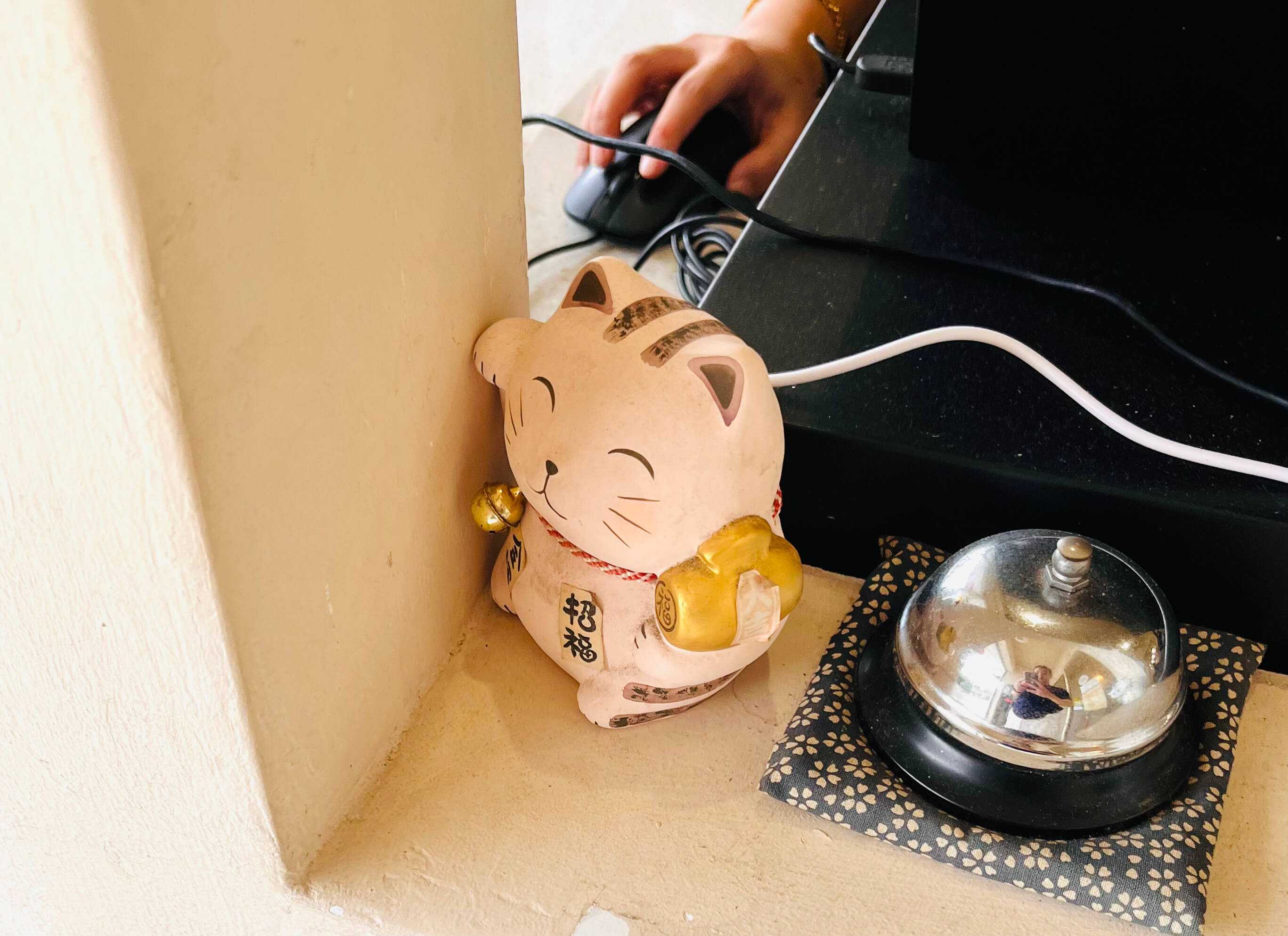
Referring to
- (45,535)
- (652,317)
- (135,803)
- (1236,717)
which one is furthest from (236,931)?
(1236,717)

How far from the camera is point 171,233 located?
0.29 m

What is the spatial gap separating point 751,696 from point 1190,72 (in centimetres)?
43

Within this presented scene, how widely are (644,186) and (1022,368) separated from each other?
0.38 m

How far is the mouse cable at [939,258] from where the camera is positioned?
0.58 metres

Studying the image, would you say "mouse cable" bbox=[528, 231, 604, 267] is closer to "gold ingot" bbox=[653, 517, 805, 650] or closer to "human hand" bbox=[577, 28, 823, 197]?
"human hand" bbox=[577, 28, 823, 197]

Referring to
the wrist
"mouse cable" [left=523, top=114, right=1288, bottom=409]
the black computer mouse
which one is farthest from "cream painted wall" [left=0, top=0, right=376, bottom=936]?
the wrist

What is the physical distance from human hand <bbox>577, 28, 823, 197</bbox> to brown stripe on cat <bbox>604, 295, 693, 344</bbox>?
450mm

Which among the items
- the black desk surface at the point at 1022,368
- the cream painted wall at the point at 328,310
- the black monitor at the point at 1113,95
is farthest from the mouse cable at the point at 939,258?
the cream painted wall at the point at 328,310

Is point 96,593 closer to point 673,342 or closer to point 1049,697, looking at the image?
point 673,342

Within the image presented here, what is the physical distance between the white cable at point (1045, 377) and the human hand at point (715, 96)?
0.33 meters

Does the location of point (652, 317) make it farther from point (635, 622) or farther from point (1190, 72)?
point (1190, 72)

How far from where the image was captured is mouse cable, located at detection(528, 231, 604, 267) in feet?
2.85

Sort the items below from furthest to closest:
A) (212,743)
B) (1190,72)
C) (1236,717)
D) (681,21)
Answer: (681,21), (1190,72), (1236,717), (212,743)

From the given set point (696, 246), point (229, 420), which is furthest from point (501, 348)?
point (696, 246)
